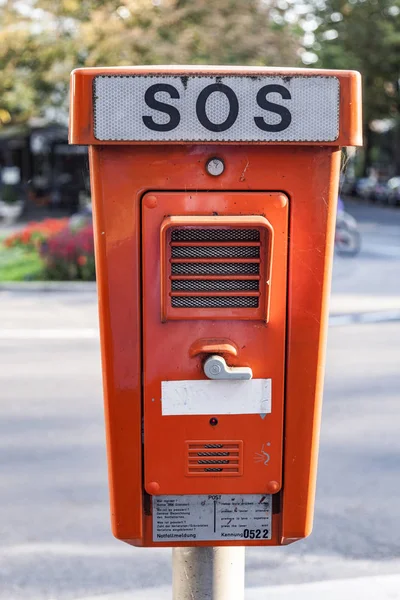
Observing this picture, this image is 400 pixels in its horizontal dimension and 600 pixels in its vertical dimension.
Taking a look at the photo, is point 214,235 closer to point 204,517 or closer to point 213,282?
point 213,282

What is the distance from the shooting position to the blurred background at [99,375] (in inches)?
159

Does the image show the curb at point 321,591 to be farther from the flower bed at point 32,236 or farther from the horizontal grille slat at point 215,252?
the flower bed at point 32,236

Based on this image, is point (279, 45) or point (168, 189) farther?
point (279, 45)

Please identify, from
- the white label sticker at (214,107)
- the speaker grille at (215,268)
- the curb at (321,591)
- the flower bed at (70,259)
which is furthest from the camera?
the flower bed at (70,259)

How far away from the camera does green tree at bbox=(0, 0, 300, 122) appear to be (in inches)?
702

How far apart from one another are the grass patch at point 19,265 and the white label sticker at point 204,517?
10.8m

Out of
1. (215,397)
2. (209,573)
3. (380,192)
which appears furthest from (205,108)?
(380,192)

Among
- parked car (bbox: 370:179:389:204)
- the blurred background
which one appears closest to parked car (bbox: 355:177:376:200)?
parked car (bbox: 370:179:389:204)

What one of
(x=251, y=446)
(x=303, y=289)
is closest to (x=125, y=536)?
(x=251, y=446)

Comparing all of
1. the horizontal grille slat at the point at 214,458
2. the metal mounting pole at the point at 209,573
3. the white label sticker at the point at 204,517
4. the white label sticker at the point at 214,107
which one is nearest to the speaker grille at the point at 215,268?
the white label sticker at the point at 214,107

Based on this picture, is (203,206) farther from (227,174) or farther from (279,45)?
(279,45)

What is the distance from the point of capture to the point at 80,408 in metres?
6.50

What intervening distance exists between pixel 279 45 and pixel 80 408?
672 inches

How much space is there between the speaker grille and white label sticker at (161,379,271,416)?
20 cm
